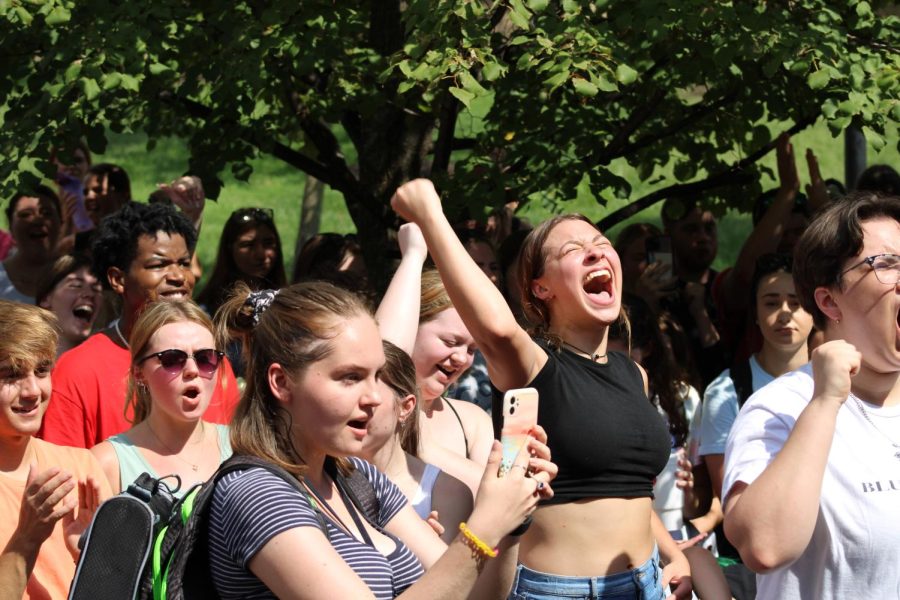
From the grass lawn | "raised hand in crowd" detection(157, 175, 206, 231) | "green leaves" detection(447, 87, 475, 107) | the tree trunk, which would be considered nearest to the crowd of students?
"raised hand in crowd" detection(157, 175, 206, 231)

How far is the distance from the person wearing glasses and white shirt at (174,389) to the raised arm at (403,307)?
2.08 feet

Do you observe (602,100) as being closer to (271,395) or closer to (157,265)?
(157,265)

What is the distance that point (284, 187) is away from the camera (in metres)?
16.0

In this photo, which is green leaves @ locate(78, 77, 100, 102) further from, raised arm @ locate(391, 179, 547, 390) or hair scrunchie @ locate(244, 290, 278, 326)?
raised arm @ locate(391, 179, 547, 390)

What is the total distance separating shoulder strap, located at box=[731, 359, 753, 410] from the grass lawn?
7.91 m

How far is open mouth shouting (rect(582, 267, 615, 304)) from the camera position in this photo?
3.52 metres

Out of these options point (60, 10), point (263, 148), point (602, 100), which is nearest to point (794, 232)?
point (602, 100)

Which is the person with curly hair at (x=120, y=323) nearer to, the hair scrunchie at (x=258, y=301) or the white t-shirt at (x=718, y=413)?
the hair scrunchie at (x=258, y=301)

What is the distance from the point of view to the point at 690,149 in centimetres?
716

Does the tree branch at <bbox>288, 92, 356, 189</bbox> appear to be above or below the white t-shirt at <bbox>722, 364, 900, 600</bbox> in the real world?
above

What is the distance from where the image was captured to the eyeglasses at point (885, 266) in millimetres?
2764

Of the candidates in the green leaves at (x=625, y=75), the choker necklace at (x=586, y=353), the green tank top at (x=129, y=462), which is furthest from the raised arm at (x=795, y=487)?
the green leaves at (x=625, y=75)

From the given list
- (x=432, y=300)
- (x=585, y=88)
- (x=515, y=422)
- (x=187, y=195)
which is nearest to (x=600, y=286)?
(x=432, y=300)

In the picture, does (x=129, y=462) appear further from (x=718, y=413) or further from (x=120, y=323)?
(x=718, y=413)
